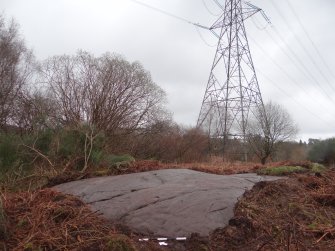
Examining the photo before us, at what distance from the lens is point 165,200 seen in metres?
5.91

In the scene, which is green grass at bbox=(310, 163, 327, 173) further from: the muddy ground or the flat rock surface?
the muddy ground

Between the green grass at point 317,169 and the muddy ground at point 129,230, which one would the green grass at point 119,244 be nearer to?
the muddy ground at point 129,230

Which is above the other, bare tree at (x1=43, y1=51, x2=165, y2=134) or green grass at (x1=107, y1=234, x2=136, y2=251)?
bare tree at (x1=43, y1=51, x2=165, y2=134)

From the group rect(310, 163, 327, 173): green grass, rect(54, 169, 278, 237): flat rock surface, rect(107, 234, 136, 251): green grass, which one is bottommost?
rect(107, 234, 136, 251): green grass

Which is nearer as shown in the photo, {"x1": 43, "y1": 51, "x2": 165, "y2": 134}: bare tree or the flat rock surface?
the flat rock surface

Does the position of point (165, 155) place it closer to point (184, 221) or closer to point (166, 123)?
point (166, 123)

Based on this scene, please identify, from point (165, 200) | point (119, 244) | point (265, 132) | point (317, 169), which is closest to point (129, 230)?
point (119, 244)

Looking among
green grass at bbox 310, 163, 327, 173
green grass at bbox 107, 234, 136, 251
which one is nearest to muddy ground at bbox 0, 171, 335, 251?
green grass at bbox 107, 234, 136, 251

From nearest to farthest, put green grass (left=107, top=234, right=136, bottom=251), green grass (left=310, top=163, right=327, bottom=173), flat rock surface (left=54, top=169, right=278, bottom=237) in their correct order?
green grass (left=107, top=234, right=136, bottom=251)
flat rock surface (left=54, top=169, right=278, bottom=237)
green grass (left=310, top=163, right=327, bottom=173)

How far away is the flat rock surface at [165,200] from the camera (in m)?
5.11

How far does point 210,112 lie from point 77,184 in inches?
857

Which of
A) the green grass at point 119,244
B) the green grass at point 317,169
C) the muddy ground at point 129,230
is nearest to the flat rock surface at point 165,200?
the muddy ground at point 129,230

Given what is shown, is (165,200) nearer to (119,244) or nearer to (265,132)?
(119,244)

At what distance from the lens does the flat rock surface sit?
5109mm
